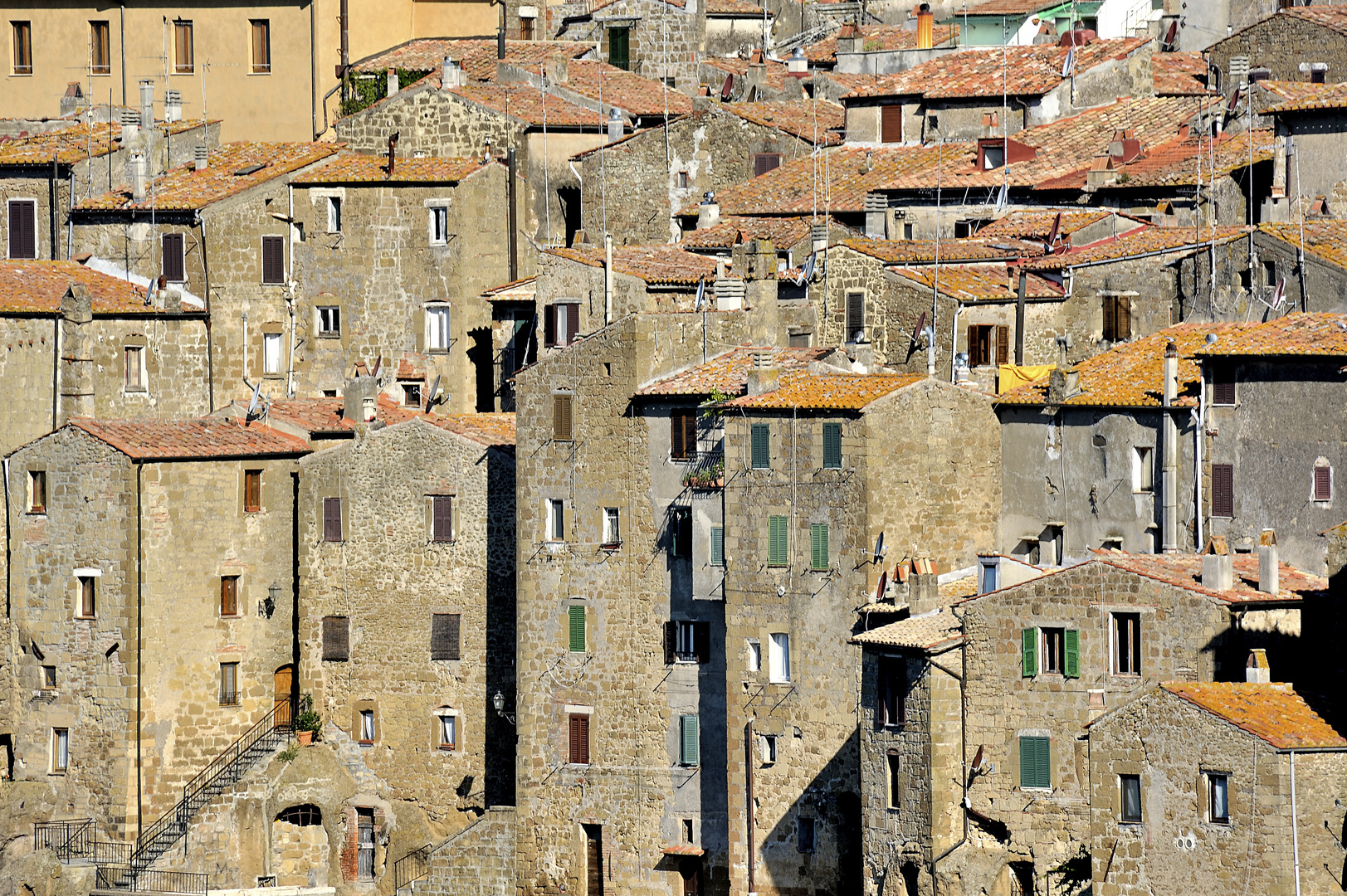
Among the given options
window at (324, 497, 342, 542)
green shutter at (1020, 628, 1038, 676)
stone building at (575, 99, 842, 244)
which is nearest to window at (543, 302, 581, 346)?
window at (324, 497, 342, 542)

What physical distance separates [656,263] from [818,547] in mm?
11764

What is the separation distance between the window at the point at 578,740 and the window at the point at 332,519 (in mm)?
7222

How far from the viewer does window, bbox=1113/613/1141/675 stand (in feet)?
185

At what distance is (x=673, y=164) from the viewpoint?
81375 millimetres

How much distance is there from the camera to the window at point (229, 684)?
242 ft

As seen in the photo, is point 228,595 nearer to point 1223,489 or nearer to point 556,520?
point 556,520

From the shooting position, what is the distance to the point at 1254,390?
202ft

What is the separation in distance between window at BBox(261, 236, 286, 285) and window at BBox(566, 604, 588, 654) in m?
14.3

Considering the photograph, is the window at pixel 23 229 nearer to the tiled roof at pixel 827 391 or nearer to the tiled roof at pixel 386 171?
the tiled roof at pixel 386 171

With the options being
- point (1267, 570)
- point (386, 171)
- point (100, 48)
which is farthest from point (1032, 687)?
point (100, 48)

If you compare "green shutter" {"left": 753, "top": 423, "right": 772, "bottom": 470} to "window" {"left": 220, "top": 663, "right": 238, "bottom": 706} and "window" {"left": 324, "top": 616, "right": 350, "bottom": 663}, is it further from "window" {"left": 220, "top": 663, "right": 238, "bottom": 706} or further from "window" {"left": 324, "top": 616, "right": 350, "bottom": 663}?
"window" {"left": 220, "top": 663, "right": 238, "bottom": 706}

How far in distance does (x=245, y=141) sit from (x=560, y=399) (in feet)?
66.0

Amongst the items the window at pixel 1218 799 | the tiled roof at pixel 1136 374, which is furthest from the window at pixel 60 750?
the window at pixel 1218 799

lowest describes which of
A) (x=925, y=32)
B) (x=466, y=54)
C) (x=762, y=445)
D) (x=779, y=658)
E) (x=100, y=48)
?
(x=779, y=658)
